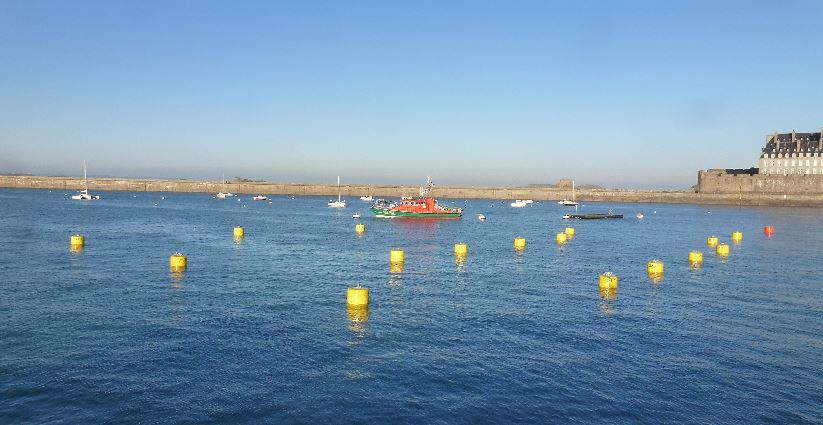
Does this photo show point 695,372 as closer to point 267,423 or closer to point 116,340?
point 267,423

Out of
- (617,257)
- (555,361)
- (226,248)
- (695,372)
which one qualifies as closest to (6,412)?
(555,361)

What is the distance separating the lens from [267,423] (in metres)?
17.3

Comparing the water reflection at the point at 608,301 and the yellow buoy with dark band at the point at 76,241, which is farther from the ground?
the yellow buoy with dark band at the point at 76,241

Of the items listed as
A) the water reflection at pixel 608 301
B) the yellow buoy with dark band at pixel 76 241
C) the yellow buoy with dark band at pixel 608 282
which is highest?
the yellow buoy with dark band at pixel 76 241

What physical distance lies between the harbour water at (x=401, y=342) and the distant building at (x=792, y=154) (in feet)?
537

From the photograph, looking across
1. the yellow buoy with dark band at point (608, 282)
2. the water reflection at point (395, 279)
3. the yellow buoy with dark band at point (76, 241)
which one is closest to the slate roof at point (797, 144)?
the yellow buoy with dark band at point (608, 282)

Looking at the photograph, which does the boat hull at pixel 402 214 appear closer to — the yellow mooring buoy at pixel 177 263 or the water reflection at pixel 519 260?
the water reflection at pixel 519 260

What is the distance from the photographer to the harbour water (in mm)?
18984

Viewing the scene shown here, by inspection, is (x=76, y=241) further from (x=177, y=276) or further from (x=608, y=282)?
(x=608, y=282)

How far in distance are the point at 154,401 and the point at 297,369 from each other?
508 cm

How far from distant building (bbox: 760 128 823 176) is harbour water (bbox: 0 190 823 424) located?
16357 cm

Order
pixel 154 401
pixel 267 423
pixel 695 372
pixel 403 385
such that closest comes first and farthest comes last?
Result: pixel 267 423 → pixel 154 401 → pixel 403 385 → pixel 695 372

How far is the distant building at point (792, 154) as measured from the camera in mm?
187750

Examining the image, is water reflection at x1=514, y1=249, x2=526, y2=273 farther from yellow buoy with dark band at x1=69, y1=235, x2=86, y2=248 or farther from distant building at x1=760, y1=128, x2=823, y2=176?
distant building at x1=760, y1=128, x2=823, y2=176
